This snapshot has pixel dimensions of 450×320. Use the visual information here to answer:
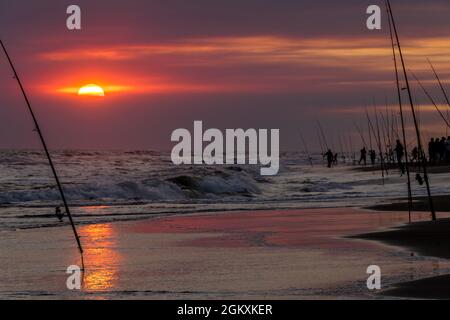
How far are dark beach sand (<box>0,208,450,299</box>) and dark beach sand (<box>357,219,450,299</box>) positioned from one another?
0.27 meters

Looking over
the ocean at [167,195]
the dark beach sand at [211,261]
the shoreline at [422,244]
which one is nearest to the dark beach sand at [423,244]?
the shoreline at [422,244]

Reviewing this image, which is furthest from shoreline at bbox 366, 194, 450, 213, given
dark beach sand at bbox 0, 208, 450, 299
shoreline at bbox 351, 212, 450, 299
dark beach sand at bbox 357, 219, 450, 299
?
dark beach sand at bbox 357, 219, 450, 299

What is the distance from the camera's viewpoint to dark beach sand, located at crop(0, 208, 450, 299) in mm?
10078

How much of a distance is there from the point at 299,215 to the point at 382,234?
17.6ft

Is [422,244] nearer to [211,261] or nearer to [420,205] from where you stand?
[211,261]

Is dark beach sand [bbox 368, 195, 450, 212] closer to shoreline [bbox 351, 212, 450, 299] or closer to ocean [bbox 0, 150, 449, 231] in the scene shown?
ocean [bbox 0, 150, 449, 231]

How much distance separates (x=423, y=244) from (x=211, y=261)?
3.34 meters

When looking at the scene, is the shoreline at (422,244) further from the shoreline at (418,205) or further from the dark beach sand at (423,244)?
the shoreline at (418,205)

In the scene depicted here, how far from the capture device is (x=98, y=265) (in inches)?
486

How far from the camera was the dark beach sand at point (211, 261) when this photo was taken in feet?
33.1

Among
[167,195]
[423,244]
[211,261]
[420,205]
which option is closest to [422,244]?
[423,244]

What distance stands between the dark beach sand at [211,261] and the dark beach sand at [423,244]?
27 centimetres
